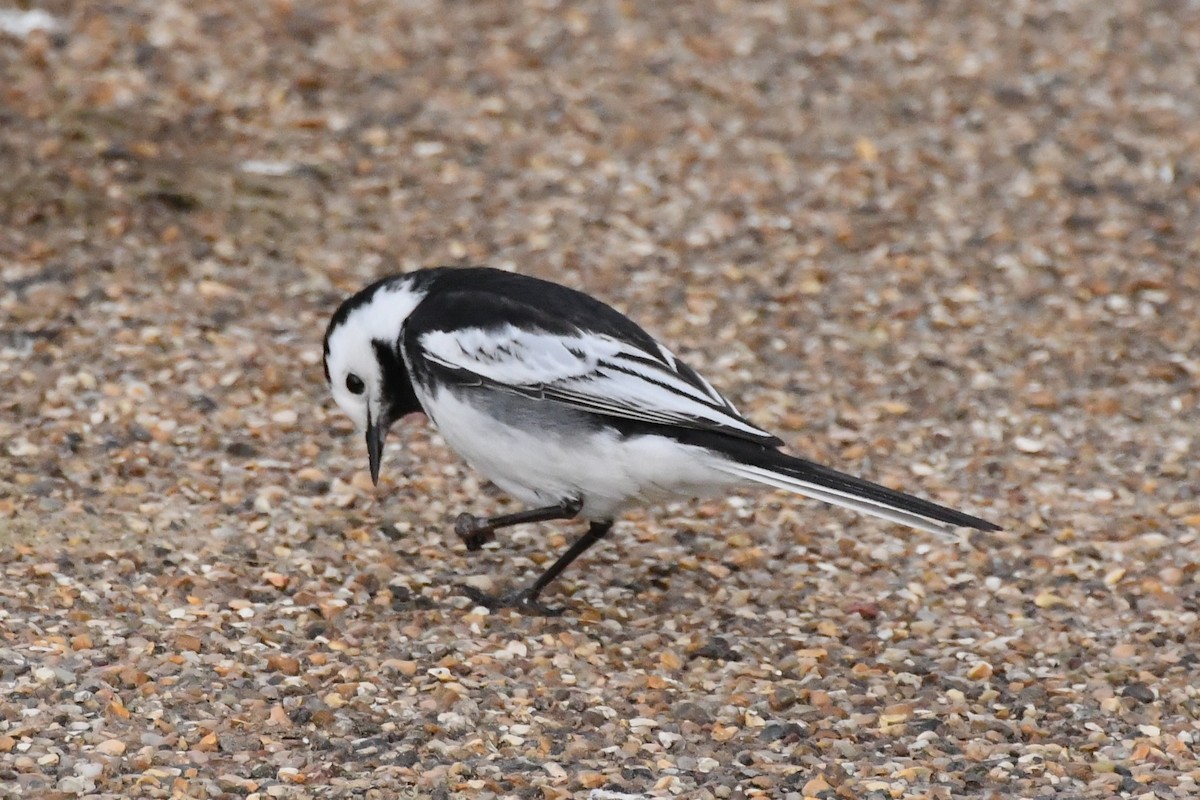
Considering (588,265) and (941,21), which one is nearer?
(588,265)

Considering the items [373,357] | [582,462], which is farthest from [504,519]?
[373,357]

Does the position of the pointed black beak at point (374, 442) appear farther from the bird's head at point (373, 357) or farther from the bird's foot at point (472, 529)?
the bird's foot at point (472, 529)

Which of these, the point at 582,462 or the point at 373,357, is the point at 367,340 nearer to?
the point at 373,357

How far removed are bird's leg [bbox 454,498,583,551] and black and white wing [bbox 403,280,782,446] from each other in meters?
0.39

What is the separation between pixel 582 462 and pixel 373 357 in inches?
34.1

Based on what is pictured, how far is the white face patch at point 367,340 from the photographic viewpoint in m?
5.82

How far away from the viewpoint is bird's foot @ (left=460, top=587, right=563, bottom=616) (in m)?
5.84

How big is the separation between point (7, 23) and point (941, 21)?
5.47 meters

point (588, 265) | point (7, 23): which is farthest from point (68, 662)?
point (7, 23)

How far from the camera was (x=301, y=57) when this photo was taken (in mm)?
9523

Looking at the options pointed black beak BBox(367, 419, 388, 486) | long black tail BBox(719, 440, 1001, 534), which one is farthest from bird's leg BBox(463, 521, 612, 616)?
long black tail BBox(719, 440, 1001, 534)

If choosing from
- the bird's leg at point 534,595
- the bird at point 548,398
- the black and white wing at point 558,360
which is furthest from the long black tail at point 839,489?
the bird's leg at point 534,595

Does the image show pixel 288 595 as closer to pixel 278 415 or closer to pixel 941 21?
pixel 278 415

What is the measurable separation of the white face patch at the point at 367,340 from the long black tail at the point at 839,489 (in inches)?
49.4
